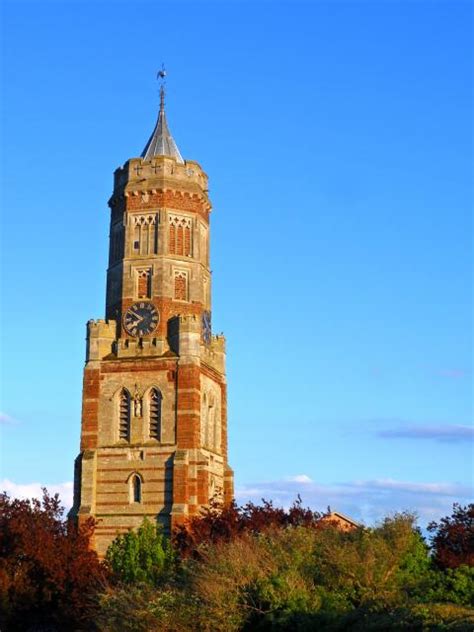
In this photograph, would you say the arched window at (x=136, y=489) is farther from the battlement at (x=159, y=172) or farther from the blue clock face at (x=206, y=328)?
the battlement at (x=159, y=172)

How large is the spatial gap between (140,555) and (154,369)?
11.1 meters

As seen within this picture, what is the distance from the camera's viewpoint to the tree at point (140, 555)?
48031mm

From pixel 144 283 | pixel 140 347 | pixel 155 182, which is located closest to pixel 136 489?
pixel 140 347

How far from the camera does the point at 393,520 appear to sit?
39.4 metres

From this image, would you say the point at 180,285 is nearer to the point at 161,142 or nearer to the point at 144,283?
the point at 144,283

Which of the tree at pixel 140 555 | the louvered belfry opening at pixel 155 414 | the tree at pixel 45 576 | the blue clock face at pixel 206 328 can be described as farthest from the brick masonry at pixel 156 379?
the tree at pixel 45 576

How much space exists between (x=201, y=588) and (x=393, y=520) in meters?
8.28

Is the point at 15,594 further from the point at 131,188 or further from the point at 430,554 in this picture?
the point at 131,188

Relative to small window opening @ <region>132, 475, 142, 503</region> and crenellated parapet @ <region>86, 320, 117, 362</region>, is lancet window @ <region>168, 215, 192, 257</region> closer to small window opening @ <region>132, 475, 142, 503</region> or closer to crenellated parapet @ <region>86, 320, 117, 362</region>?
crenellated parapet @ <region>86, 320, 117, 362</region>

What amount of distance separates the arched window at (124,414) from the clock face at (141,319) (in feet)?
11.1

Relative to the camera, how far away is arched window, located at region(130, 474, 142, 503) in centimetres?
5638

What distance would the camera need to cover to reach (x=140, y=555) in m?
51.0

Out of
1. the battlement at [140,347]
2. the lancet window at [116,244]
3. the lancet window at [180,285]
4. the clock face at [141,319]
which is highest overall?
the lancet window at [116,244]

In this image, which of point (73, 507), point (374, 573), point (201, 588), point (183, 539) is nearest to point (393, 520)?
point (374, 573)
